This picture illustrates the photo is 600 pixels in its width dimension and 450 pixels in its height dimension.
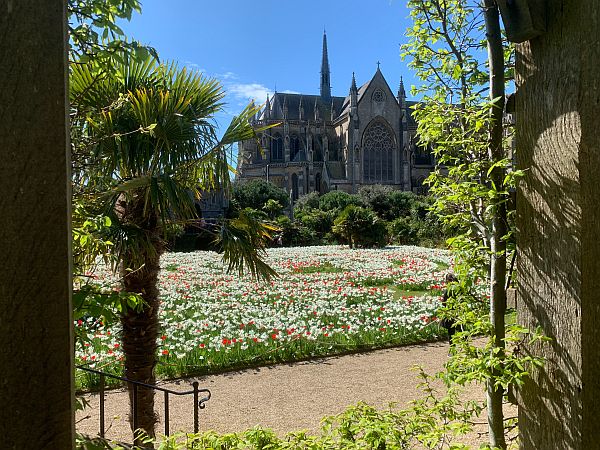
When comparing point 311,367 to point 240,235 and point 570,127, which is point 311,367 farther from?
point 570,127

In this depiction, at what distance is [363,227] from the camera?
2355 cm

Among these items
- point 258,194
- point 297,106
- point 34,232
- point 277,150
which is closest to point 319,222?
point 258,194

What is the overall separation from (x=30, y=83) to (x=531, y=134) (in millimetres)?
1587

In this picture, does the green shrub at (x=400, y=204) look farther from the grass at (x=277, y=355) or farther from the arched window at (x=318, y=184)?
the grass at (x=277, y=355)

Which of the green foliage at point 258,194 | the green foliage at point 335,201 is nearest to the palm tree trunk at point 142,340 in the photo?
the green foliage at point 335,201

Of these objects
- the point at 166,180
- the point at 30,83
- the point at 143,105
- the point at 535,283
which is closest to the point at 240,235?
the point at 166,180

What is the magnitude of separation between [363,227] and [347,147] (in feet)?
111

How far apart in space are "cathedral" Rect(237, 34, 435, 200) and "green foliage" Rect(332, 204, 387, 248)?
30080 millimetres

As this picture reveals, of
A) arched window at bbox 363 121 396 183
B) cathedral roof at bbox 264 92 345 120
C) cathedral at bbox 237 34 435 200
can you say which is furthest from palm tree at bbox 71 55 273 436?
cathedral roof at bbox 264 92 345 120

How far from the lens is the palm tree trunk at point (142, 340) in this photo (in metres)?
4.15

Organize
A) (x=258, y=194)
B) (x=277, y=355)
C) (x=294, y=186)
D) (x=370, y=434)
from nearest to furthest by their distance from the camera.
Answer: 1. (x=370, y=434)
2. (x=277, y=355)
3. (x=258, y=194)
4. (x=294, y=186)

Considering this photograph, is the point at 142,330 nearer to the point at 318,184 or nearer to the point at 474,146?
the point at 474,146

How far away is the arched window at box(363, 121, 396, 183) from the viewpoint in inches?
2228

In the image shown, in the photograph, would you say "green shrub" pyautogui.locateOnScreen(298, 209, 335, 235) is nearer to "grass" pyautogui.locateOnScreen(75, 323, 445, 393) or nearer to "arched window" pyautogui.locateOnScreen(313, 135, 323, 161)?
"grass" pyautogui.locateOnScreen(75, 323, 445, 393)
